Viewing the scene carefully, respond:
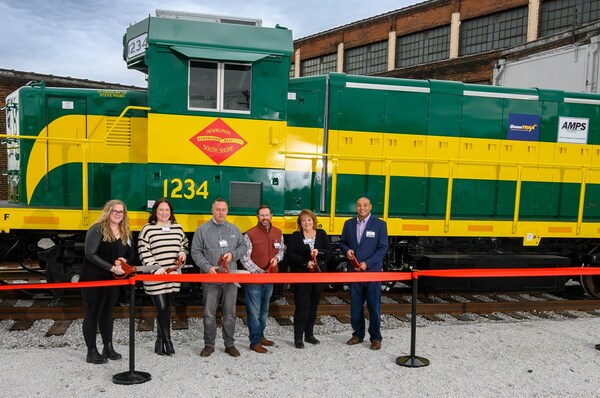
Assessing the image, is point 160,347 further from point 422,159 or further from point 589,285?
point 589,285

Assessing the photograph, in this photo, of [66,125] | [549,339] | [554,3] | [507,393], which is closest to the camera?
[507,393]

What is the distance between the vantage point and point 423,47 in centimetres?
2659

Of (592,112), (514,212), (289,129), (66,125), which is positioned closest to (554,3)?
(592,112)

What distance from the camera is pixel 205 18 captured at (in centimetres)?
647

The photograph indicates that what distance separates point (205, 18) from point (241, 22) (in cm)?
49

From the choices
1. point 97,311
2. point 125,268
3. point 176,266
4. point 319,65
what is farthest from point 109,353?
point 319,65

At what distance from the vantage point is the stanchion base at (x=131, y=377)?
4.51 meters

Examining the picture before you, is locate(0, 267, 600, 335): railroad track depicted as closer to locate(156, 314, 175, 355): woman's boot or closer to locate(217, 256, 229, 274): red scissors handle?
locate(156, 314, 175, 355): woman's boot

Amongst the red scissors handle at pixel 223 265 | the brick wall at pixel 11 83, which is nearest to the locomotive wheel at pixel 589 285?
the red scissors handle at pixel 223 265

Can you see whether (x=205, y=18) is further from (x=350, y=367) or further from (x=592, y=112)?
(x=592, y=112)

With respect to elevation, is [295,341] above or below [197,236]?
below

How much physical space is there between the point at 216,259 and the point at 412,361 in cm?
240

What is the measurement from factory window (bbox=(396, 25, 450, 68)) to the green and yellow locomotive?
1872cm

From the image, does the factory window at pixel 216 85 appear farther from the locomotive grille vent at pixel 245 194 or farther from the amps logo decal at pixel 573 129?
the amps logo decal at pixel 573 129
